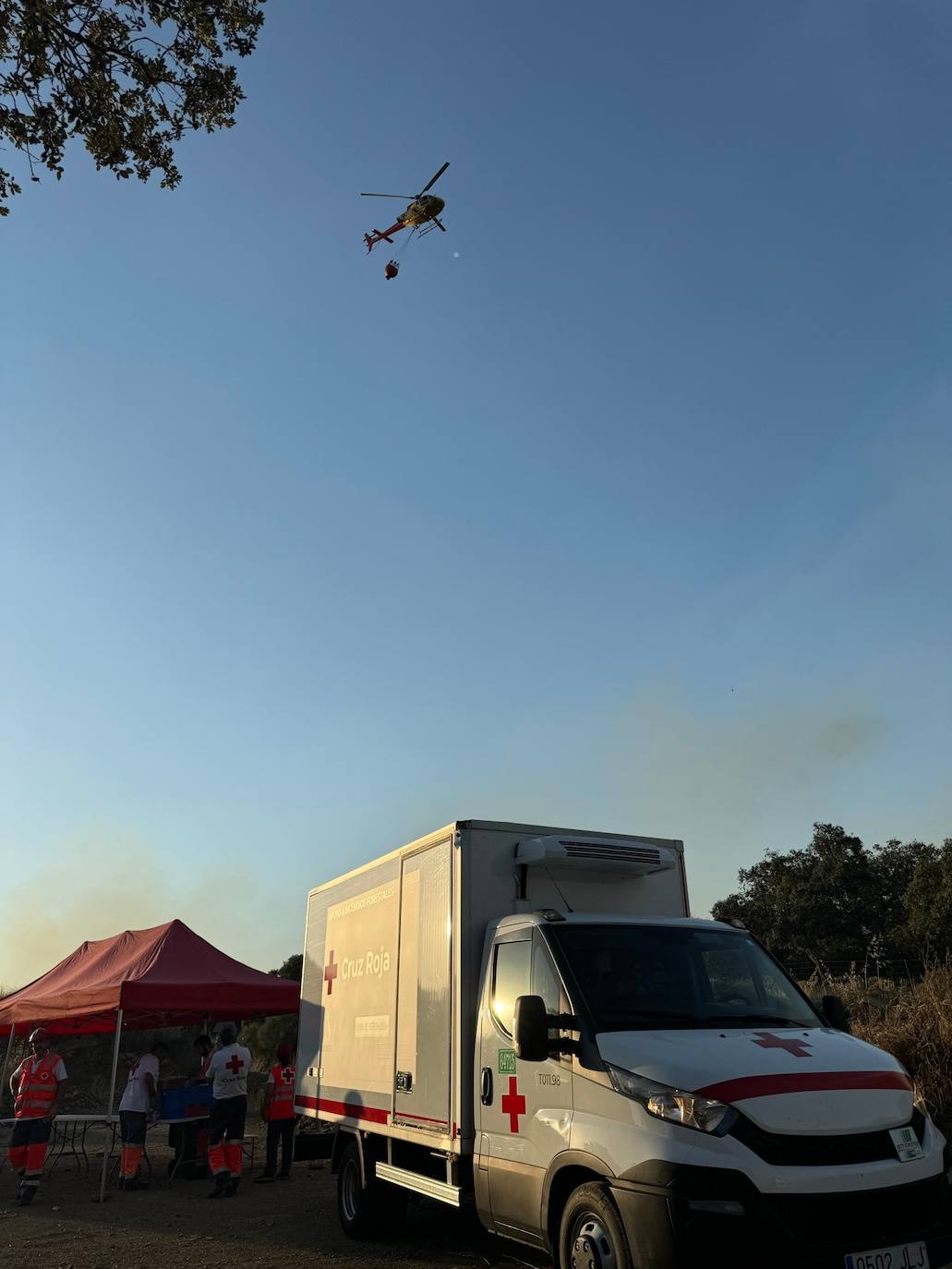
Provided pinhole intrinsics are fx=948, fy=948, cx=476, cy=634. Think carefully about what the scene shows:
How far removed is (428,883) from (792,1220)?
370cm

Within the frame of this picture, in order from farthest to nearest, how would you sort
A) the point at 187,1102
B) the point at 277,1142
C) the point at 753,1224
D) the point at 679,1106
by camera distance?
the point at 187,1102 → the point at 277,1142 → the point at 679,1106 → the point at 753,1224

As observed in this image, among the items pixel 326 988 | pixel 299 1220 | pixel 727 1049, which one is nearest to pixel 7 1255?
pixel 299 1220

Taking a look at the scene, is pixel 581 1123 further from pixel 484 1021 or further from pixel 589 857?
pixel 589 857

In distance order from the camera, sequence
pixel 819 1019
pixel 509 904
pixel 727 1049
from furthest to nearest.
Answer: pixel 509 904
pixel 819 1019
pixel 727 1049

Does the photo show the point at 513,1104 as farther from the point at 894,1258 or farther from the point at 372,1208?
the point at 372,1208

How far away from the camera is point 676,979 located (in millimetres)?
5734

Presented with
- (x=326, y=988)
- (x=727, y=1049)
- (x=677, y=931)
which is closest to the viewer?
(x=727, y=1049)

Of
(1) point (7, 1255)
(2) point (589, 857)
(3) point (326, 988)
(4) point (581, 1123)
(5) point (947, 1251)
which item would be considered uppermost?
(2) point (589, 857)

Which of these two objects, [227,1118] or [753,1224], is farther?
[227,1118]

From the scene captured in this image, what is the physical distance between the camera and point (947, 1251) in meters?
4.44

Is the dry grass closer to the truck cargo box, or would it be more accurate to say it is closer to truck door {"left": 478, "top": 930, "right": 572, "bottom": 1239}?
the truck cargo box

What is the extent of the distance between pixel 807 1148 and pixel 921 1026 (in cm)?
669

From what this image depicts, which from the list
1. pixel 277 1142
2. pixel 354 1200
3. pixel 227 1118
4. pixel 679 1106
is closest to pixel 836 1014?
pixel 679 1106

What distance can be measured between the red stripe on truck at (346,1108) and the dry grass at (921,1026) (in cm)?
509
